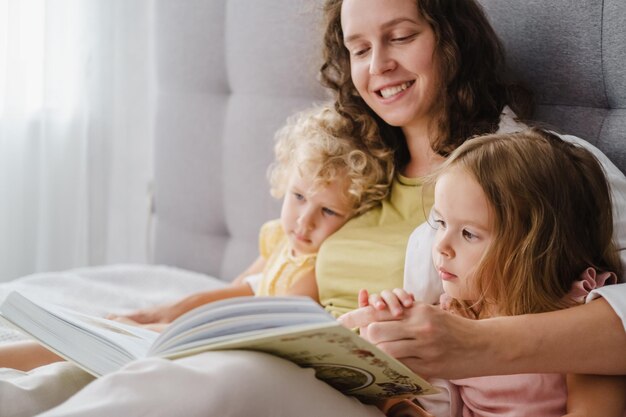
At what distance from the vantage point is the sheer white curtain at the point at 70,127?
2.73 m

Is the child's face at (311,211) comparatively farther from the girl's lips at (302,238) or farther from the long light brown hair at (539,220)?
the long light brown hair at (539,220)

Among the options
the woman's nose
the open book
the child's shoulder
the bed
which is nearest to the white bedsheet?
the bed

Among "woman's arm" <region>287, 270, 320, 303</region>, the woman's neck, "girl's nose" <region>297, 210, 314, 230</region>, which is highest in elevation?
the woman's neck

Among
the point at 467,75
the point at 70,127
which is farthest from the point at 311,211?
the point at 70,127

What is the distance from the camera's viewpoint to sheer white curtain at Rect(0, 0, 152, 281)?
8.97 feet

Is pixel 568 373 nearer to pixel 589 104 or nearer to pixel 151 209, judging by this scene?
pixel 589 104

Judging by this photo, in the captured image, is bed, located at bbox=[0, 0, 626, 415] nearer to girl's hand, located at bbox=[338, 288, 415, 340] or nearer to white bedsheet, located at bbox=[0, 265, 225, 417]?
white bedsheet, located at bbox=[0, 265, 225, 417]

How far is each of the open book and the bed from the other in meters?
0.50

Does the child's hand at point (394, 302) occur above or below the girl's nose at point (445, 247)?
below

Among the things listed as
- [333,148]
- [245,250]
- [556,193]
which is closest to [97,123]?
[245,250]

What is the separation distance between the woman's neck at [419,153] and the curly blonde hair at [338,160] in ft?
0.14

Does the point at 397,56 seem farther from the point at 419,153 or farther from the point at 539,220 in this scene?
the point at 539,220

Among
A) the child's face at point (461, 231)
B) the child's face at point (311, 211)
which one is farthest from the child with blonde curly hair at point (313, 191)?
the child's face at point (461, 231)

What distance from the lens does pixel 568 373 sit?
1.17 m
